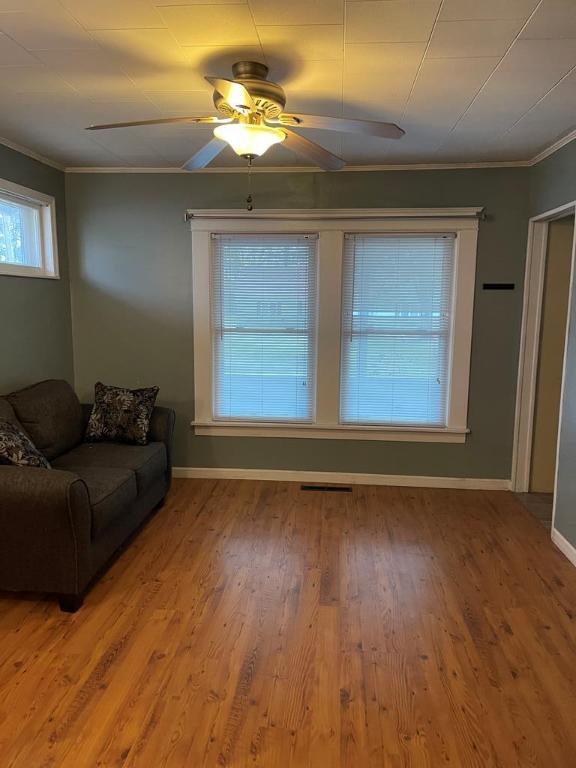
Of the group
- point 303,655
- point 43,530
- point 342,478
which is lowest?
point 303,655

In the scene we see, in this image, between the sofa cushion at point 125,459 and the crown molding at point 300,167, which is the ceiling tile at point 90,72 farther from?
the sofa cushion at point 125,459

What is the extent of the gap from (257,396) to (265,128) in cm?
247

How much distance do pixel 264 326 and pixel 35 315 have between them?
5.78 feet

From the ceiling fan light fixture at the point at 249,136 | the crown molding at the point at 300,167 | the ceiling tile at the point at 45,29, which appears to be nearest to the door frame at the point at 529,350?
the crown molding at the point at 300,167

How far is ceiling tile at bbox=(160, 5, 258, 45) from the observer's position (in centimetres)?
179

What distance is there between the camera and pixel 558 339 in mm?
3902

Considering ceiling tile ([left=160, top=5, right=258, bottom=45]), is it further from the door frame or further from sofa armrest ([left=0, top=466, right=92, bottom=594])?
the door frame

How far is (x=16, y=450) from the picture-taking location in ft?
8.62

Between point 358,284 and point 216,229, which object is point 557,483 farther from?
point 216,229

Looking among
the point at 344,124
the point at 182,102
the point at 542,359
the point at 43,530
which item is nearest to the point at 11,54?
the point at 182,102

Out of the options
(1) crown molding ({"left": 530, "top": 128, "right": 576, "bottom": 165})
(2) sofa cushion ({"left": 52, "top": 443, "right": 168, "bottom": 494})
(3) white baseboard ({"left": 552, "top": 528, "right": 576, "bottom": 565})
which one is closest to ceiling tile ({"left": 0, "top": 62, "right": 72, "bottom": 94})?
(2) sofa cushion ({"left": 52, "top": 443, "right": 168, "bottom": 494})

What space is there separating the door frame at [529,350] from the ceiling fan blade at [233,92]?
104 inches

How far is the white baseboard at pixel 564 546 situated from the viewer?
9.92ft

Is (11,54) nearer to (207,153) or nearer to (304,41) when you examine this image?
(207,153)
